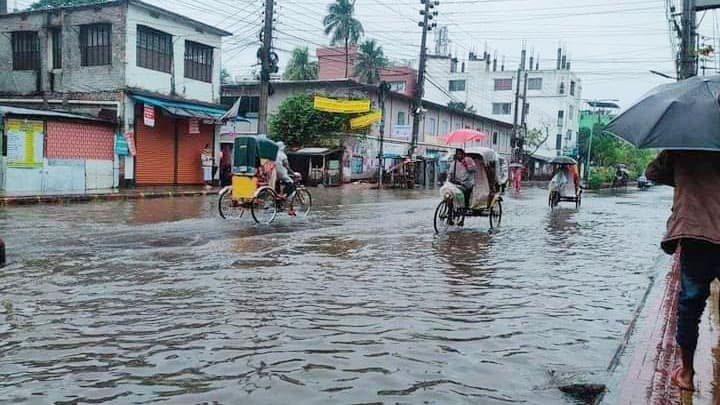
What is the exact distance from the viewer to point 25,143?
19.6 m

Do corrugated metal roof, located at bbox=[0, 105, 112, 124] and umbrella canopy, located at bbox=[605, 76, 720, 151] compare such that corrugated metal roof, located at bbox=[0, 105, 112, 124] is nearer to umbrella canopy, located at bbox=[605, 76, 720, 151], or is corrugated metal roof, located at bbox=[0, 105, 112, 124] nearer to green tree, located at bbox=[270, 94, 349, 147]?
green tree, located at bbox=[270, 94, 349, 147]

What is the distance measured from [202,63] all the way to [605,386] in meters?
26.9

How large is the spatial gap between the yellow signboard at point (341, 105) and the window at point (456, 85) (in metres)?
42.1

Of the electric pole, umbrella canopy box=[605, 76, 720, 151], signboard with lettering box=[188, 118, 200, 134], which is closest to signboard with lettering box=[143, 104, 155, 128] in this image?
signboard with lettering box=[188, 118, 200, 134]

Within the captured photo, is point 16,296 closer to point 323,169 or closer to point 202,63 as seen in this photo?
point 202,63

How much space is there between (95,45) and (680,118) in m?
24.6

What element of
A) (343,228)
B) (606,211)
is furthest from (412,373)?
(606,211)

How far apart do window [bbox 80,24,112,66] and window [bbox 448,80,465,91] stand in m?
53.4

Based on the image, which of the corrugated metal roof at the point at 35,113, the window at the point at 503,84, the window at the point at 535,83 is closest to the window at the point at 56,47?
the corrugated metal roof at the point at 35,113

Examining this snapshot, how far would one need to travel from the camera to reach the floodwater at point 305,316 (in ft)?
13.6

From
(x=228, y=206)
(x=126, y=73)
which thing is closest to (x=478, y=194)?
(x=228, y=206)

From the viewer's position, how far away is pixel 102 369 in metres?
4.31

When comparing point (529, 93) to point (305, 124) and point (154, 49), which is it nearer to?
point (305, 124)

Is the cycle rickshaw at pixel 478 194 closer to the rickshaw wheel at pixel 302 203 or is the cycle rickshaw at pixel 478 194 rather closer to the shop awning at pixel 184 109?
the rickshaw wheel at pixel 302 203
